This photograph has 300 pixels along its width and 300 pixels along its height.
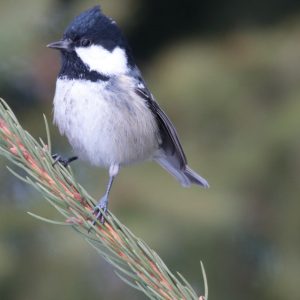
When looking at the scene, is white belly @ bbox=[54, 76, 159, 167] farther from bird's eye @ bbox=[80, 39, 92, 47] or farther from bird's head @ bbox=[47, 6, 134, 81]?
bird's eye @ bbox=[80, 39, 92, 47]

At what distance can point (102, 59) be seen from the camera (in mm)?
2891

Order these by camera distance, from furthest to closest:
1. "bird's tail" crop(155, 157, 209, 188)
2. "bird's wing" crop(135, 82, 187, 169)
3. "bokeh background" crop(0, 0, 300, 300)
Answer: "bokeh background" crop(0, 0, 300, 300), "bird's tail" crop(155, 157, 209, 188), "bird's wing" crop(135, 82, 187, 169)

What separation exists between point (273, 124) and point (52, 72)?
1.17 meters

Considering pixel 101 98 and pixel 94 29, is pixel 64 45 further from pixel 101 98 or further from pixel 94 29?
pixel 101 98

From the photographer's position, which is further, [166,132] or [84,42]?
[166,132]

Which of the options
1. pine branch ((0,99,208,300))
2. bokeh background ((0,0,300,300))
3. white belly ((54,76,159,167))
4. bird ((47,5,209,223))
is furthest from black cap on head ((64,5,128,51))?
pine branch ((0,99,208,300))

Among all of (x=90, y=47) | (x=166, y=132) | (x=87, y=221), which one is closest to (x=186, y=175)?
(x=166, y=132)

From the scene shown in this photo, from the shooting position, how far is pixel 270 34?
13.4 feet

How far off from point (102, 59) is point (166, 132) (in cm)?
45

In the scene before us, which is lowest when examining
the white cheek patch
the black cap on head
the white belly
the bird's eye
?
the white belly

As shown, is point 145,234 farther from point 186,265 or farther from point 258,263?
point 258,263

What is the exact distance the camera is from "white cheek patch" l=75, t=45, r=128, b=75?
9.38 ft

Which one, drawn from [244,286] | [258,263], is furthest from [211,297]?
[258,263]

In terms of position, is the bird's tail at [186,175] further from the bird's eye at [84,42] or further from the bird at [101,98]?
the bird's eye at [84,42]
